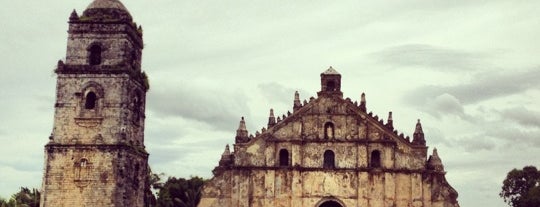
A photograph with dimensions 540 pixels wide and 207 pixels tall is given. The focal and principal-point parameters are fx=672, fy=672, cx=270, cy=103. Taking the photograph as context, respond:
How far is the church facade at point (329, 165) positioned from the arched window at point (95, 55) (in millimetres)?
8150

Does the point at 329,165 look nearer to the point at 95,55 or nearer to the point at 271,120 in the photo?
the point at 271,120

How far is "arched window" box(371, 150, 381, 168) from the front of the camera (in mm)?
35281

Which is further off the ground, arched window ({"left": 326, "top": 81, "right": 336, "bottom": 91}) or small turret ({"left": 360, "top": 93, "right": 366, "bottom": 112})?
arched window ({"left": 326, "top": 81, "right": 336, "bottom": 91})

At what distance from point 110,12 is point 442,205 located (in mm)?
19810

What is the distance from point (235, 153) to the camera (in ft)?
116

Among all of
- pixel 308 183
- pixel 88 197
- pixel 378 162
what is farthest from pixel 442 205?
pixel 88 197

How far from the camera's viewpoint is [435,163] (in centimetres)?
3506

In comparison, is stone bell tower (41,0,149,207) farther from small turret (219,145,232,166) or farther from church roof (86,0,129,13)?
small turret (219,145,232,166)

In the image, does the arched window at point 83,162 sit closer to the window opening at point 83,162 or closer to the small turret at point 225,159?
the window opening at point 83,162

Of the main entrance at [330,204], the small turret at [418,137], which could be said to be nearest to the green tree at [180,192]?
the main entrance at [330,204]

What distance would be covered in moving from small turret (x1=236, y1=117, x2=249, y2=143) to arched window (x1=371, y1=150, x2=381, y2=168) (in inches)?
264

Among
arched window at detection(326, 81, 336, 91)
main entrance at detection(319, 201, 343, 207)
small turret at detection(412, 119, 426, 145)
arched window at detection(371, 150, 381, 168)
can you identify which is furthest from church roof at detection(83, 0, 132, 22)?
small turret at detection(412, 119, 426, 145)

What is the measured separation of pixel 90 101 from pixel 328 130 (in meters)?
12.4

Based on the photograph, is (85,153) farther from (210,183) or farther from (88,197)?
(210,183)
